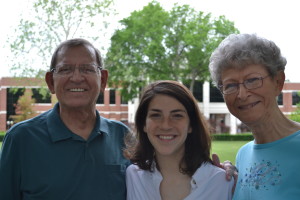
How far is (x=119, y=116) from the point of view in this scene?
46.5 meters

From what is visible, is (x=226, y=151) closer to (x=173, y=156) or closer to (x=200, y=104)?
(x=173, y=156)

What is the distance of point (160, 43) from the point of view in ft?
91.4

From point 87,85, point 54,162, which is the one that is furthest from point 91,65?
point 54,162

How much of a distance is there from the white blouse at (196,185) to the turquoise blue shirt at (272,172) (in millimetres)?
183

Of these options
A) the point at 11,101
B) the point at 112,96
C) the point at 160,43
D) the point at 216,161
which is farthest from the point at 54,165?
the point at 112,96

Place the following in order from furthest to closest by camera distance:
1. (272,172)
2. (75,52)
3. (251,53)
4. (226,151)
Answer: (226,151) → (75,52) → (251,53) → (272,172)

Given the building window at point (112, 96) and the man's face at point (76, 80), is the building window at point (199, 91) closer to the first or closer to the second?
the building window at point (112, 96)

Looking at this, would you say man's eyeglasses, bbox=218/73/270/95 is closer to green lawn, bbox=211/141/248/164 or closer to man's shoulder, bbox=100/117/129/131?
man's shoulder, bbox=100/117/129/131

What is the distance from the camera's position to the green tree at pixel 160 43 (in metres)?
27.6

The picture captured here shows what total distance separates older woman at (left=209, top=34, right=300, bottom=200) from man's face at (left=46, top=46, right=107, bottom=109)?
3.24 ft

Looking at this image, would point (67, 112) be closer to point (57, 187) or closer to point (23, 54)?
point (57, 187)

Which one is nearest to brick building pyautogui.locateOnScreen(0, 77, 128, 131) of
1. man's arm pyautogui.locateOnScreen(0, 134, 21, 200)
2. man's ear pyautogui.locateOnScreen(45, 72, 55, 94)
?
man's ear pyautogui.locateOnScreen(45, 72, 55, 94)

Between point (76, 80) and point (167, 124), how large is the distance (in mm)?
773

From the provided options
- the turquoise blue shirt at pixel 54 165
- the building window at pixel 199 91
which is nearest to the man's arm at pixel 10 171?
the turquoise blue shirt at pixel 54 165
